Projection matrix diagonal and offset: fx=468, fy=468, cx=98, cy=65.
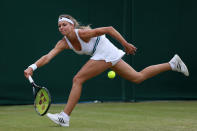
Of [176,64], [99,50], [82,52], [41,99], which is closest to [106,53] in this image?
[99,50]

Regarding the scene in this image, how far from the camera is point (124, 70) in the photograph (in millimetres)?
5129

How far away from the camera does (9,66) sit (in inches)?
317

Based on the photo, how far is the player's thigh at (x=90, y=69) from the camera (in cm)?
475

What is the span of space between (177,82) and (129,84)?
1015mm

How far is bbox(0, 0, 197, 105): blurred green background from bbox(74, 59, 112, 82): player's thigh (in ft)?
11.6

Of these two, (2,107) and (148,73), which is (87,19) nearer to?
(2,107)

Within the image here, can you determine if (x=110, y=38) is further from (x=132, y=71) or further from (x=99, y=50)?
(x=99, y=50)

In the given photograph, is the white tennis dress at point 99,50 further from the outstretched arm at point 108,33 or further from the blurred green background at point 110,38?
the blurred green background at point 110,38


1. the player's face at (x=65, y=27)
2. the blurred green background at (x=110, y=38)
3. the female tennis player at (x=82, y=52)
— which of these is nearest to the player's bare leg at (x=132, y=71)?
the female tennis player at (x=82, y=52)

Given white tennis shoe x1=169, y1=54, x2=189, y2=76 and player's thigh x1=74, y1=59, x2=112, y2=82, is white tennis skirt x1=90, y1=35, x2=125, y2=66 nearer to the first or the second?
player's thigh x1=74, y1=59, x2=112, y2=82

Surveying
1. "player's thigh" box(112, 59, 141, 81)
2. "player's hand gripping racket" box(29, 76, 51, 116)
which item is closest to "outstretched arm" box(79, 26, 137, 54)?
"player's thigh" box(112, 59, 141, 81)

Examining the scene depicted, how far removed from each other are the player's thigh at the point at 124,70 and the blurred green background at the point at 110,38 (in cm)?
330

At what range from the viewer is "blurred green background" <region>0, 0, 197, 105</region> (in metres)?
8.10

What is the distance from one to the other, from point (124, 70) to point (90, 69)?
503mm
